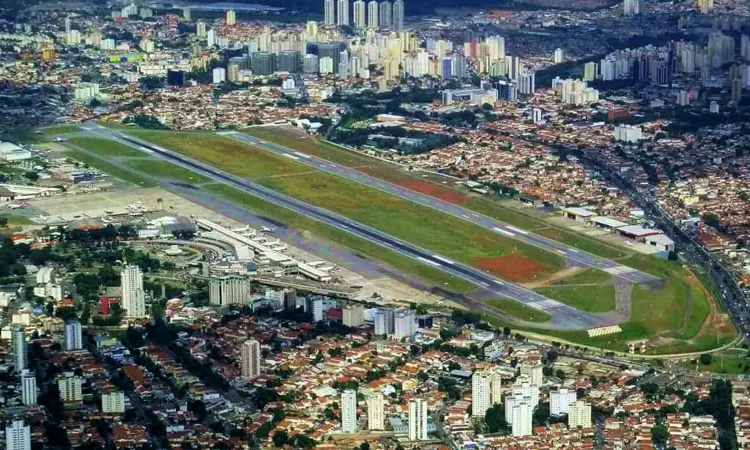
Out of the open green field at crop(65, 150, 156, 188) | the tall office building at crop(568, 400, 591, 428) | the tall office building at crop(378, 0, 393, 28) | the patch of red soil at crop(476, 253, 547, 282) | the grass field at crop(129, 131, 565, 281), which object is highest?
the tall office building at crop(378, 0, 393, 28)

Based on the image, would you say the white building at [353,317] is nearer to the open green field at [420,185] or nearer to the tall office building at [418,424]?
the tall office building at [418,424]

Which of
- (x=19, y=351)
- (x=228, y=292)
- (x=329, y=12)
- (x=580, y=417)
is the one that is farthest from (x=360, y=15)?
(x=580, y=417)

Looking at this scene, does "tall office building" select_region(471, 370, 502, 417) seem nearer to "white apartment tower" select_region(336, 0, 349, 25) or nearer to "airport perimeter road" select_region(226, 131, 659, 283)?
"airport perimeter road" select_region(226, 131, 659, 283)

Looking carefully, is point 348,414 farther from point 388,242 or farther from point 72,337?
point 388,242

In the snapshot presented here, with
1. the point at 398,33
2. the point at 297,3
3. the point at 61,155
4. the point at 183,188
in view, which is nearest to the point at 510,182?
the point at 183,188

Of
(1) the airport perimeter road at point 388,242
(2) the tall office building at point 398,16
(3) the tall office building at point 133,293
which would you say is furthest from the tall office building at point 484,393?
(2) the tall office building at point 398,16

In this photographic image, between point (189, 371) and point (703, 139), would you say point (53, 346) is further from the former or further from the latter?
point (703, 139)

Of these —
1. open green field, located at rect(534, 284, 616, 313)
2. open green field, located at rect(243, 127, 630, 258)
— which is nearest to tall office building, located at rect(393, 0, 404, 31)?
open green field, located at rect(243, 127, 630, 258)
